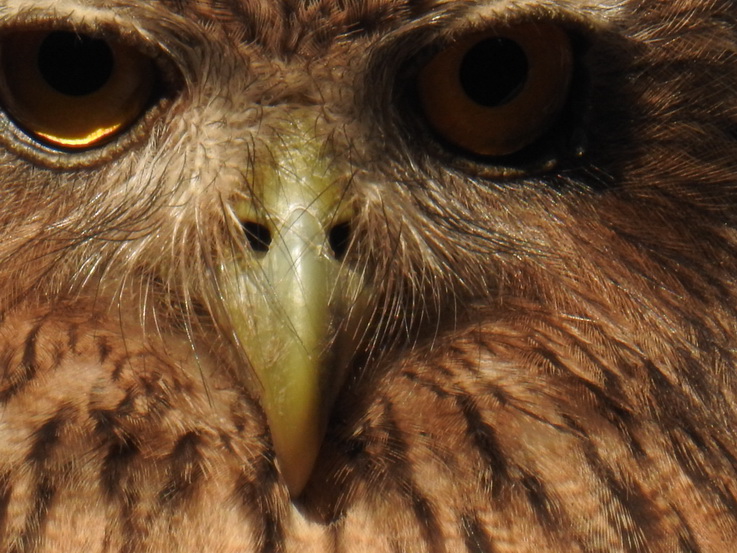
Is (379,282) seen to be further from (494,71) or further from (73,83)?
(73,83)

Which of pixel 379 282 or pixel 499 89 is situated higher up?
pixel 499 89

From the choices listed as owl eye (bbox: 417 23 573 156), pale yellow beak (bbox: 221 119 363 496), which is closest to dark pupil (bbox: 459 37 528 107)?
owl eye (bbox: 417 23 573 156)

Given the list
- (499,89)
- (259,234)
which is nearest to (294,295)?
(259,234)

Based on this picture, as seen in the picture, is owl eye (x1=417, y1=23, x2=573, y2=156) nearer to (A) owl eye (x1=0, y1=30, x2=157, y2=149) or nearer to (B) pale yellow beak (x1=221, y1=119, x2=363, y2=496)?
(B) pale yellow beak (x1=221, y1=119, x2=363, y2=496)

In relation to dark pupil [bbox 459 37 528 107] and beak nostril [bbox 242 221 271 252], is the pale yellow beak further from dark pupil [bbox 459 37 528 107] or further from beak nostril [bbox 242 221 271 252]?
dark pupil [bbox 459 37 528 107]

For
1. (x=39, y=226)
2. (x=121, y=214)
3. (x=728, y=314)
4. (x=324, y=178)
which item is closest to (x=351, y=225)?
(x=324, y=178)

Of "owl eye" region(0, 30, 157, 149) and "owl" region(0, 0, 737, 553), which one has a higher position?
"owl eye" region(0, 30, 157, 149)
